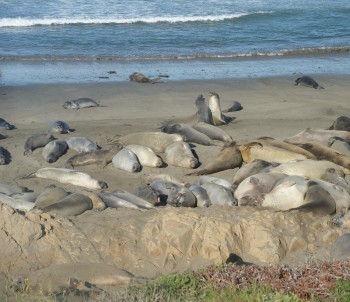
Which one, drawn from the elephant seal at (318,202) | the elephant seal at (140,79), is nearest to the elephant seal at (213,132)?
the elephant seal at (318,202)

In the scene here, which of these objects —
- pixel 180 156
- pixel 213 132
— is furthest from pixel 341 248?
pixel 213 132

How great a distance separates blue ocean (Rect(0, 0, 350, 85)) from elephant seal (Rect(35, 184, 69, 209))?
316 inches

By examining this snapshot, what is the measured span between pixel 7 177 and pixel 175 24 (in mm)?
18315

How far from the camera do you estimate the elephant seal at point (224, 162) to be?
939 centimetres

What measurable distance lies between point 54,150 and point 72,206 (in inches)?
105

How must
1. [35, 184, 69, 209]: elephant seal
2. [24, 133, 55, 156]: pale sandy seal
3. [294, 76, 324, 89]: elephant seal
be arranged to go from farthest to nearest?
1. [294, 76, 324, 89]: elephant seal
2. [24, 133, 55, 156]: pale sandy seal
3. [35, 184, 69, 209]: elephant seal

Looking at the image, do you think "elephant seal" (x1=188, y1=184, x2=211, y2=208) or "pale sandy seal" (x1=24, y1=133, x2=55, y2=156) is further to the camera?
"pale sandy seal" (x1=24, y1=133, x2=55, y2=156)

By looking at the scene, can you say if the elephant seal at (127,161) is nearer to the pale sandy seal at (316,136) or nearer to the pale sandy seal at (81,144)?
the pale sandy seal at (81,144)

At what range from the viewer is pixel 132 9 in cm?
2978

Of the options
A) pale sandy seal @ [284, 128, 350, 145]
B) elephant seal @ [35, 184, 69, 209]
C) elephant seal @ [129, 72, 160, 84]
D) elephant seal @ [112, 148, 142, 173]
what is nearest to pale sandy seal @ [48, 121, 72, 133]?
elephant seal @ [112, 148, 142, 173]

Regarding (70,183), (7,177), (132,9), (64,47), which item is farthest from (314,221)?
(132,9)

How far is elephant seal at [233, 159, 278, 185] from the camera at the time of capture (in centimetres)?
883

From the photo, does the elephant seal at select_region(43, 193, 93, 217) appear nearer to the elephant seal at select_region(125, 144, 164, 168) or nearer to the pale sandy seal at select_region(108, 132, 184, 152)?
the elephant seal at select_region(125, 144, 164, 168)

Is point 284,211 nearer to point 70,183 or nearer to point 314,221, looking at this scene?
point 314,221
